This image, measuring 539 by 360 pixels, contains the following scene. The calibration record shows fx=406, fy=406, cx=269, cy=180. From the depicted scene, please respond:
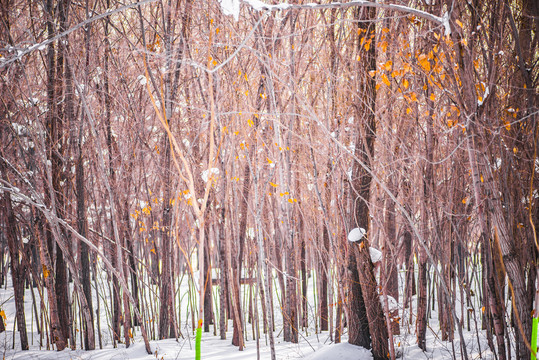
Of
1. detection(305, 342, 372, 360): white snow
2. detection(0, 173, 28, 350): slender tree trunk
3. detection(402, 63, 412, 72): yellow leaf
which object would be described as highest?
detection(402, 63, 412, 72): yellow leaf

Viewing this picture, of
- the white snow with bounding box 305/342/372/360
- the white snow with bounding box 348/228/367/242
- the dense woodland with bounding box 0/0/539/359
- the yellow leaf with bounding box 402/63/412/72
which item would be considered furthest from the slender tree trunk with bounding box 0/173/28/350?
the yellow leaf with bounding box 402/63/412/72

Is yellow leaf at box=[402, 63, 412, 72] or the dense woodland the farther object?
yellow leaf at box=[402, 63, 412, 72]

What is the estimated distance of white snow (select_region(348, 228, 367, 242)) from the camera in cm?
436

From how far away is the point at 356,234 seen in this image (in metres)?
4.38

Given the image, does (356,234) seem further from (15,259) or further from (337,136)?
(15,259)

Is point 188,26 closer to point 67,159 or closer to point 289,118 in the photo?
point 289,118

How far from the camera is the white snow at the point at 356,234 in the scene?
172 inches

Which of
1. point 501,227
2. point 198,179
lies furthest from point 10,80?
point 501,227

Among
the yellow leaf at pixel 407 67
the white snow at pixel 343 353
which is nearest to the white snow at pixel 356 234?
the white snow at pixel 343 353

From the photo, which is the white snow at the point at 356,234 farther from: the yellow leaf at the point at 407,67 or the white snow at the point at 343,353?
the yellow leaf at the point at 407,67

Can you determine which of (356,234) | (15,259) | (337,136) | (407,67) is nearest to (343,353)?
(356,234)

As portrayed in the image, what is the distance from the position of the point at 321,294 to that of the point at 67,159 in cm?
525

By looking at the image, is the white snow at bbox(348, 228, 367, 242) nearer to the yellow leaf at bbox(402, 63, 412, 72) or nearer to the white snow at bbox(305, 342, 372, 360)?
the white snow at bbox(305, 342, 372, 360)

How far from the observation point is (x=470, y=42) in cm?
362
